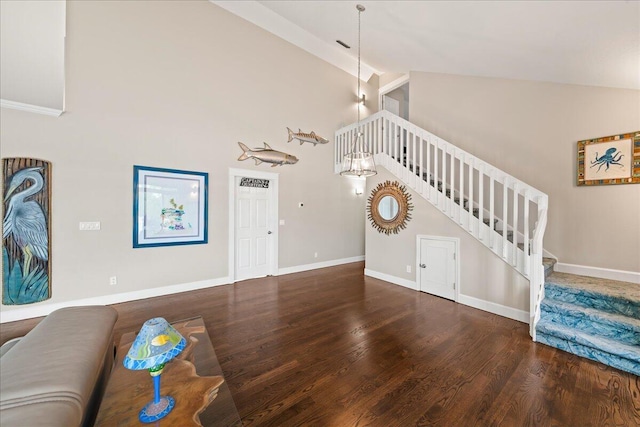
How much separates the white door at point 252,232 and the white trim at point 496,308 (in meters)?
3.81

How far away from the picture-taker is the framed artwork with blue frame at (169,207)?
4.02m

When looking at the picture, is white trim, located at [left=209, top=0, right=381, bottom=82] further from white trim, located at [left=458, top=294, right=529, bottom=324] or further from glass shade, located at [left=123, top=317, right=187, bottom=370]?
white trim, located at [left=458, top=294, right=529, bottom=324]

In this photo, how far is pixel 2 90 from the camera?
2984 millimetres

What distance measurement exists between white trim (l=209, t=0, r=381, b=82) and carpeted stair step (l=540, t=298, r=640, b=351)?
660cm

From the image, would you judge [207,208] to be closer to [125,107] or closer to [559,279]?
[125,107]

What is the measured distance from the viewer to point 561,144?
146 inches

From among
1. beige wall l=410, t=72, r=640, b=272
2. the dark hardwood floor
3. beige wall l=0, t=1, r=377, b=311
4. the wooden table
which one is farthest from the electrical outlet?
beige wall l=410, t=72, r=640, b=272

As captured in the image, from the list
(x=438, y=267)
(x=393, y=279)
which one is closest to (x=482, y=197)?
(x=438, y=267)

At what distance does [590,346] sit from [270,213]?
505cm

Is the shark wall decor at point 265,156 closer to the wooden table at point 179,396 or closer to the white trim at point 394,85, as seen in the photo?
the wooden table at point 179,396

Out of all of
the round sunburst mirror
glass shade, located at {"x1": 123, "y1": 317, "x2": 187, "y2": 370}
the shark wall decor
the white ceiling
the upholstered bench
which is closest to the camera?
the upholstered bench

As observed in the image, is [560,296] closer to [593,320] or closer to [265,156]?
[593,320]

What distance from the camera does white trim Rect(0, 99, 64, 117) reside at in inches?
121

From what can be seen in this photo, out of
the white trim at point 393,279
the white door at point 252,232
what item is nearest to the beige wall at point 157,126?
the white door at point 252,232
